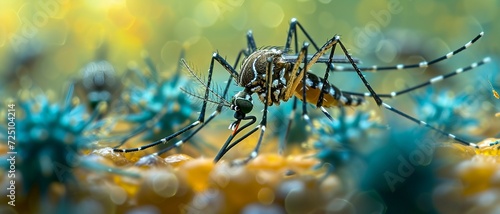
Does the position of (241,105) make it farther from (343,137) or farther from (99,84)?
(99,84)

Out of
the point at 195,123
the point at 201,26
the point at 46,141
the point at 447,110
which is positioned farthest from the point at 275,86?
the point at 201,26

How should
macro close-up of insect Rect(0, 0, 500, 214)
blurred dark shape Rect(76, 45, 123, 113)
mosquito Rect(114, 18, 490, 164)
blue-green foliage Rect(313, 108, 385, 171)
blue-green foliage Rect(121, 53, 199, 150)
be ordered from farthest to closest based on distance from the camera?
blurred dark shape Rect(76, 45, 123, 113)
blue-green foliage Rect(121, 53, 199, 150)
mosquito Rect(114, 18, 490, 164)
blue-green foliage Rect(313, 108, 385, 171)
macro close-up of insect Rect(0, 0, 500, 214)

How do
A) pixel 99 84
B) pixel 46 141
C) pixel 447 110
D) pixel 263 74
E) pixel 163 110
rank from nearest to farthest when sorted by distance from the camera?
1. pixel 46 141
2. pixel 263 74
3. pixel 447 110
4. pixel 163 110
5. pixel 99 84

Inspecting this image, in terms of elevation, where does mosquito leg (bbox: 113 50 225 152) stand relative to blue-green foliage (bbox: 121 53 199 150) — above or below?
below

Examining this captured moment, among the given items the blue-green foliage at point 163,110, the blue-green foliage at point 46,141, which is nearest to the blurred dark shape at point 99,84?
the blue-green foliage at point 163,110

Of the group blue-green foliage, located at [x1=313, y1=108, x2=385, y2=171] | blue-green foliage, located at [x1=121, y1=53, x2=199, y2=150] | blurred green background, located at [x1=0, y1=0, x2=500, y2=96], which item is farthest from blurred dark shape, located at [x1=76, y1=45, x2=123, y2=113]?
blurred green background, located at [x1=0, y1=0, x2=500, y2=96]

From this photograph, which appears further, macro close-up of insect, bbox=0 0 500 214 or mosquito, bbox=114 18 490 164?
mosquito, bbox=114 18 490 164

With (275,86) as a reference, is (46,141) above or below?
below

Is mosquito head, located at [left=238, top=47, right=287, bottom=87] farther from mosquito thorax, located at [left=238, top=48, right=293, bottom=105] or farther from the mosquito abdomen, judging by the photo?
the mosquito abdomen

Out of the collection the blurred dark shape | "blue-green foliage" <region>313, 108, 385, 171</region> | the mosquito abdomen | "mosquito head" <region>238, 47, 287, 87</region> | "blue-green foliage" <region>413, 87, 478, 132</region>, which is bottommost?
"blue-green foliage" <region>313, 108, 385, 171</region>

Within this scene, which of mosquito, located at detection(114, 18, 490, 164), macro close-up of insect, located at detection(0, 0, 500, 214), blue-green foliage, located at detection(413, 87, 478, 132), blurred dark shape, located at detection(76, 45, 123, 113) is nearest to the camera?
macro close-up of insect, located at detection(0, 0, 500, 214)
